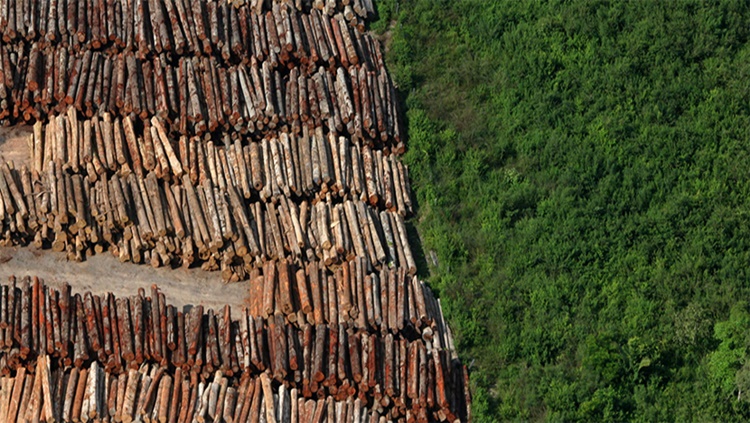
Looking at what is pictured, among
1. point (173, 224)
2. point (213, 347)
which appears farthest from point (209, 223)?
point (213, 347)

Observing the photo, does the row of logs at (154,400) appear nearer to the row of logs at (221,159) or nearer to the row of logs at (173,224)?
the row of logs at (173,224)

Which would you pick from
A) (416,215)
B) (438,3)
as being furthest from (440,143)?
(438,3)

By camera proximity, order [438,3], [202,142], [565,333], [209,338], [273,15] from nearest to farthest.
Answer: [209,338], [565,333], [202,142], [273,15], [438,3]

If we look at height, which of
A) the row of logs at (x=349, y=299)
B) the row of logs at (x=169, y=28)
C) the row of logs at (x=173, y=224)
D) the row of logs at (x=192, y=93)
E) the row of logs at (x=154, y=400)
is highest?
the row of logs at (x=169, y=28)

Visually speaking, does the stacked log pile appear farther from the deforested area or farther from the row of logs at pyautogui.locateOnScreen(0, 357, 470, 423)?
the row of logs at pyautogui.locateOnScreen(0, 357, 470, 423)

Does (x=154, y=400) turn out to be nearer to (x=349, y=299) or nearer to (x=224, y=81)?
(x=349, y=299)

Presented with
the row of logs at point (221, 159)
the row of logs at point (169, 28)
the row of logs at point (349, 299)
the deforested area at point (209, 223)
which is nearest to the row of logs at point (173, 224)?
the deforested area at point (209, 223)

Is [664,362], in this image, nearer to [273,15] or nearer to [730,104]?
[730,104]

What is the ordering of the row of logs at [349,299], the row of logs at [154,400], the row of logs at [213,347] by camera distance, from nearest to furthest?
the row of logs at [154,400] < the row of logs at [213,347] < the row of logs at [349,299]
